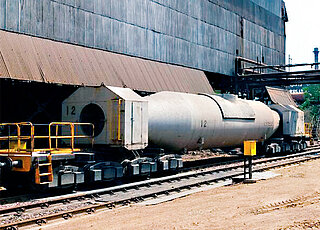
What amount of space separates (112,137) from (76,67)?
6547 mm

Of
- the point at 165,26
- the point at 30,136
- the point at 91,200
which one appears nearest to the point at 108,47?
the point at 165,26

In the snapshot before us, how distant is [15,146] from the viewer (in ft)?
51.9

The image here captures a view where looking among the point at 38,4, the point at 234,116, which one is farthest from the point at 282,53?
the point at 38,4

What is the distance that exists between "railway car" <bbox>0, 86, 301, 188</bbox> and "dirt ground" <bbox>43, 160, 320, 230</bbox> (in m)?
3.15

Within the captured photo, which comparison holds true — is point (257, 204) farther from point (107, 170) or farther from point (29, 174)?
point (29, 174)

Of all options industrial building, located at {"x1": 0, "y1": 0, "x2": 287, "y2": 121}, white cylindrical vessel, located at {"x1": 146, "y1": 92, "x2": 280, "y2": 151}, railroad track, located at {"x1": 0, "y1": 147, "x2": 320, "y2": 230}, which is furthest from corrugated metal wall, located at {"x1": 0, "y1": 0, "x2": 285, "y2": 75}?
railroad track, located at {"x1": 0, "y1": 147, "x2": 320, "y2": 230}

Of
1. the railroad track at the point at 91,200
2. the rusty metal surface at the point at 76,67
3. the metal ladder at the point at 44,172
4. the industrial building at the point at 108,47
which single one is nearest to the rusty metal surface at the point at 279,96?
the industrial building at the point at 108,47

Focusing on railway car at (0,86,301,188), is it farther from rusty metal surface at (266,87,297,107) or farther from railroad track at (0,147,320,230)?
rusty metal surface at (266,87,297,107)

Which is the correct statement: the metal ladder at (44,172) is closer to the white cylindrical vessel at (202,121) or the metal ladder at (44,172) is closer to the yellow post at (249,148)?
the white cylindrical vessel at (202,121)

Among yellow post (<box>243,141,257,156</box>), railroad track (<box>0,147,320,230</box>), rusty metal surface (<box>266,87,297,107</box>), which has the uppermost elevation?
rusty metal surface (<box>266,87,297,107</box>)

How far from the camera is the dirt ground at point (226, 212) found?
10344mm

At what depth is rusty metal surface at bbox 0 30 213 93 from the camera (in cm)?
1906

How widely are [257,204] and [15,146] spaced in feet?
29.2

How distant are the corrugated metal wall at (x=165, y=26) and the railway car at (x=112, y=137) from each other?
5184 millimetres
